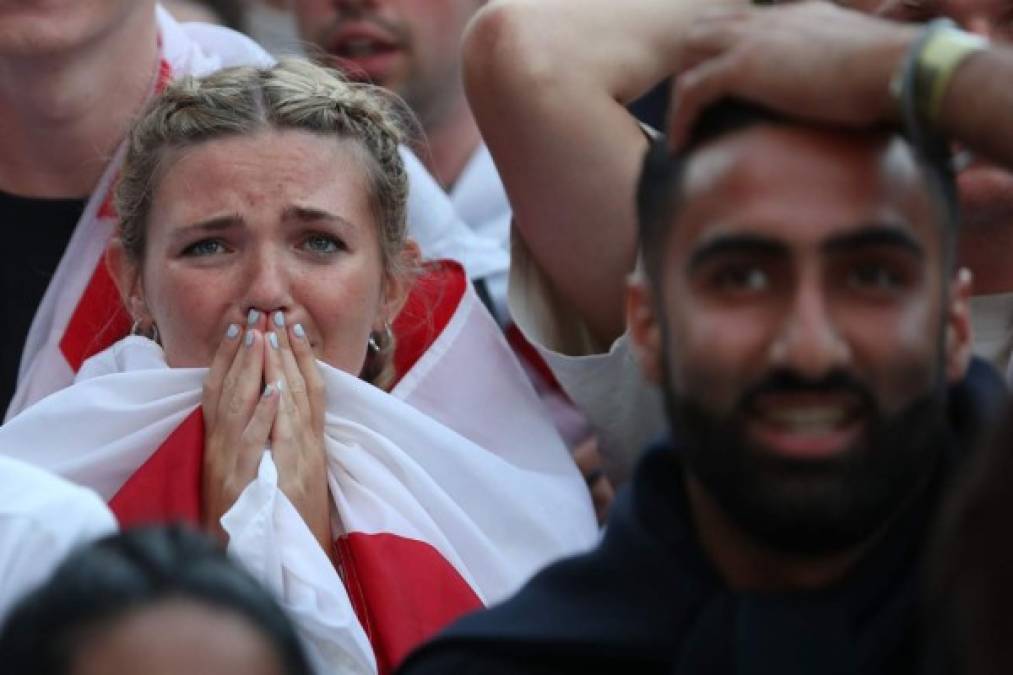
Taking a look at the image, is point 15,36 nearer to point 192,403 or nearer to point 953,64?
point 192,403

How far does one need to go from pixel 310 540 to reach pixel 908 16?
3.66ft

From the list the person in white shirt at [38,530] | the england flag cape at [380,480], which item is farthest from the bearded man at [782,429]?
the england flag cape at [380,480]

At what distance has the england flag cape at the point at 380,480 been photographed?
10.3 ft

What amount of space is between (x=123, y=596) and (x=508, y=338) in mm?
1886

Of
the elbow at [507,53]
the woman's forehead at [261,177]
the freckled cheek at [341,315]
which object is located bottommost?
the freckled cheek at [341,315]

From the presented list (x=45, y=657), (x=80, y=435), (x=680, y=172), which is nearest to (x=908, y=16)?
(x=680, y=172)

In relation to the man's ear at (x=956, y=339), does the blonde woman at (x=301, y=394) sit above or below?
below

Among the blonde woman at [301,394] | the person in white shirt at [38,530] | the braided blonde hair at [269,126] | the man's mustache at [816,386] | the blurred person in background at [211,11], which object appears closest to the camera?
the man's mustache at [816,386]

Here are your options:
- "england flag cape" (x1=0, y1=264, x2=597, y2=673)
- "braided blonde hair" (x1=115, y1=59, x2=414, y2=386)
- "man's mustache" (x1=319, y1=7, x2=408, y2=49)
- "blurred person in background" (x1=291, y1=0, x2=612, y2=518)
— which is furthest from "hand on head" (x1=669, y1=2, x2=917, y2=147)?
"man's mustache" (x1=319, y1=7, x2=408, y2=49)

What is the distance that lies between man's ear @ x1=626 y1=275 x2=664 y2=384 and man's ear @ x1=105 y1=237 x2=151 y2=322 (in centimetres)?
128

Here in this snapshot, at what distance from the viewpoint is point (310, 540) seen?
3170mm

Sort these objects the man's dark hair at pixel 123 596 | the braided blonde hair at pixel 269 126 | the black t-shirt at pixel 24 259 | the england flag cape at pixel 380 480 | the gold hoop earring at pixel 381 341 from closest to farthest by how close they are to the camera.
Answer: the man's dark hair at pixel 123 596
the england flag cape at pixel 380 480
the braided blonde hair at pixel 269 126
the gold hoop earring at pixel 381 341
the black t-shirt at pixel 24 259

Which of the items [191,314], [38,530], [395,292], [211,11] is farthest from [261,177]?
[211,11]

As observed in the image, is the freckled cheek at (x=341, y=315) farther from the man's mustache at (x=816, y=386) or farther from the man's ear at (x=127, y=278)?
the man's mustache at (x=816, y=386)
